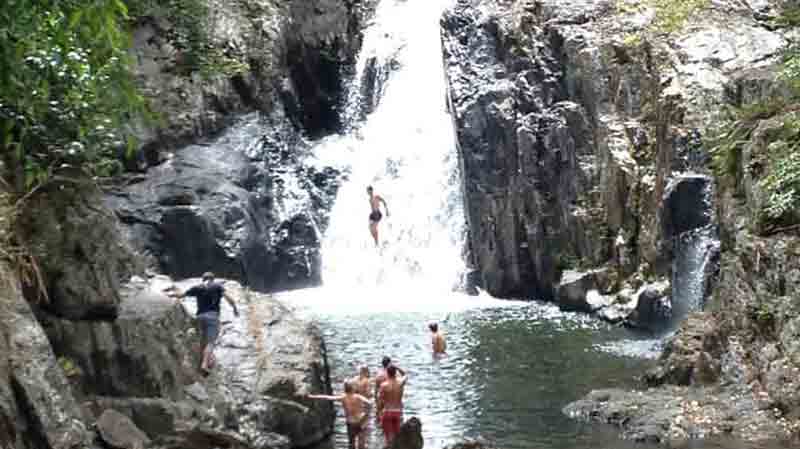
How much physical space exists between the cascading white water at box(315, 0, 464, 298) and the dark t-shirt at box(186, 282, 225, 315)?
17.1 m

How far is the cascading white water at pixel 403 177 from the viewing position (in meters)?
35.1

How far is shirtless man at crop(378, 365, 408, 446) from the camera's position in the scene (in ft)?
49.6

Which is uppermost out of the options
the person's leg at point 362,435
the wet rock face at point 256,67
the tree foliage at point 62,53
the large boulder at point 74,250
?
→ the wet rock face at point 256,67

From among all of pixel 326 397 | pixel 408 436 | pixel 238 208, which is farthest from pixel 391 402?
pixel 238 208

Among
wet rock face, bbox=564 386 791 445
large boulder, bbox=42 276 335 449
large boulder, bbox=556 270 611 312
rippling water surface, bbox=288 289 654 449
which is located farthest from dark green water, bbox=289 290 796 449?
large boulder, bbox=42 276 335 449

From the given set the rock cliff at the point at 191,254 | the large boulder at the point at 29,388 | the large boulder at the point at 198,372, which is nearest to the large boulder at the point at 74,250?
the rock cliff at the point at 191,254

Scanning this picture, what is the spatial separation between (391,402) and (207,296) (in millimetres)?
3314

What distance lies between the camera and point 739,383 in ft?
55.4

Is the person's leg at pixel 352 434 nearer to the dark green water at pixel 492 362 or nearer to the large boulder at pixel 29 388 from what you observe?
the dark green water at pixel 492 362

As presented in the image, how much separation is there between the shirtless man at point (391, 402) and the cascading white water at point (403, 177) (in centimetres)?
1792

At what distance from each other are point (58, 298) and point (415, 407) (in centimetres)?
666

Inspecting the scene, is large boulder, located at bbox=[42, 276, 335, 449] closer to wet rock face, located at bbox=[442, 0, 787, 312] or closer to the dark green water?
the dark green water

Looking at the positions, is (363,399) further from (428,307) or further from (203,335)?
(428,307)

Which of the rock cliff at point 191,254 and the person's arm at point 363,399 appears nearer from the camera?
the rock cliff at point 191,254
